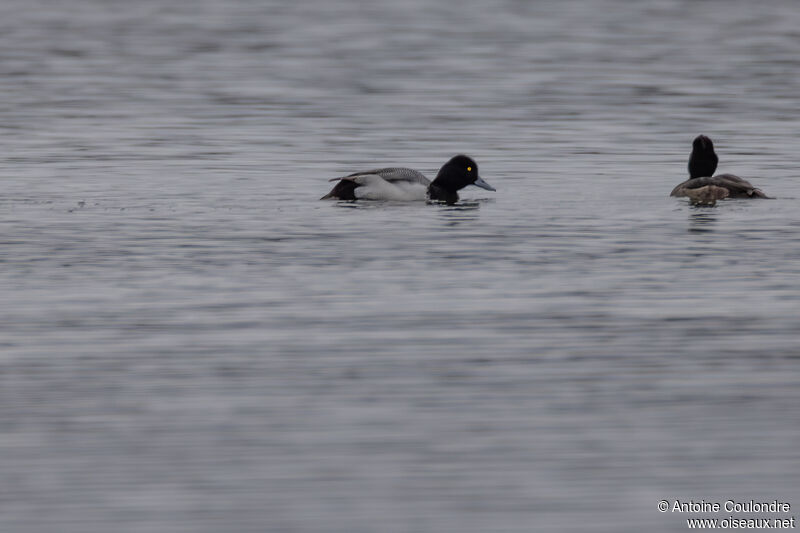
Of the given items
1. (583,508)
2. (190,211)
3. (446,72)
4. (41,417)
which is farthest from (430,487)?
(446,72)

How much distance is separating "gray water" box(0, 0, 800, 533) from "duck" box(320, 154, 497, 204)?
0.30 meters

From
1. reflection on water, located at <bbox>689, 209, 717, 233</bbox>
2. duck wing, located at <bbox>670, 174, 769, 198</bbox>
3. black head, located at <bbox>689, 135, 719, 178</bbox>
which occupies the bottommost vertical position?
reflection on water, located at <bbox>689, 209, 717, 233</bbox>

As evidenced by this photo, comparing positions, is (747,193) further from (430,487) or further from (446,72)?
(446,72)

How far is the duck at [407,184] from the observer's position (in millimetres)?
19891

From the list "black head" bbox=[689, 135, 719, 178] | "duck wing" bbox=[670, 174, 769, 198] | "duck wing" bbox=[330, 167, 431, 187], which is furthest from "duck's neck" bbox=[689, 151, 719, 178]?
"duck wing" bbox=[330, 167, 431, 187]

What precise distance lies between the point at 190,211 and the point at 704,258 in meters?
5.81

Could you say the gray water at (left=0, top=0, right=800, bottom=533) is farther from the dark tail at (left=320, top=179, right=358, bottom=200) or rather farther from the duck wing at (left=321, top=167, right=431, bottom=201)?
the dark tail at (left=320, top=179, right=358, bottom=200)

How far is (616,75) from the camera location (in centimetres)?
3866

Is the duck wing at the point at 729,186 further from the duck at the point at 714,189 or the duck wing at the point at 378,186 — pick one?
the duck wing at the point at 378,186

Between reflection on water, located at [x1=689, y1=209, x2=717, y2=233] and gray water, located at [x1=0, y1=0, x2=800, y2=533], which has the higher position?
gray water, located at [x1=0, y1=0, x2=800, y2=533]

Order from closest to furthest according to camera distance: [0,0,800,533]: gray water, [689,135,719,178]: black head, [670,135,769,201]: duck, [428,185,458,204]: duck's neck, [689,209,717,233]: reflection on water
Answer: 1. [0,0,800,533]: gray water
2. [689,209,717,233]: reflection on water
3. [670,135,769,201]: duck
4. [428,185,458,204]: duck's neck
5. [689,135,719,178]: black head

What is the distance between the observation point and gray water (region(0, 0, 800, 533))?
858 centimetres

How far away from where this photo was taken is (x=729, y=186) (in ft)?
64.2

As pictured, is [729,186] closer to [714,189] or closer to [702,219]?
[714,189]
